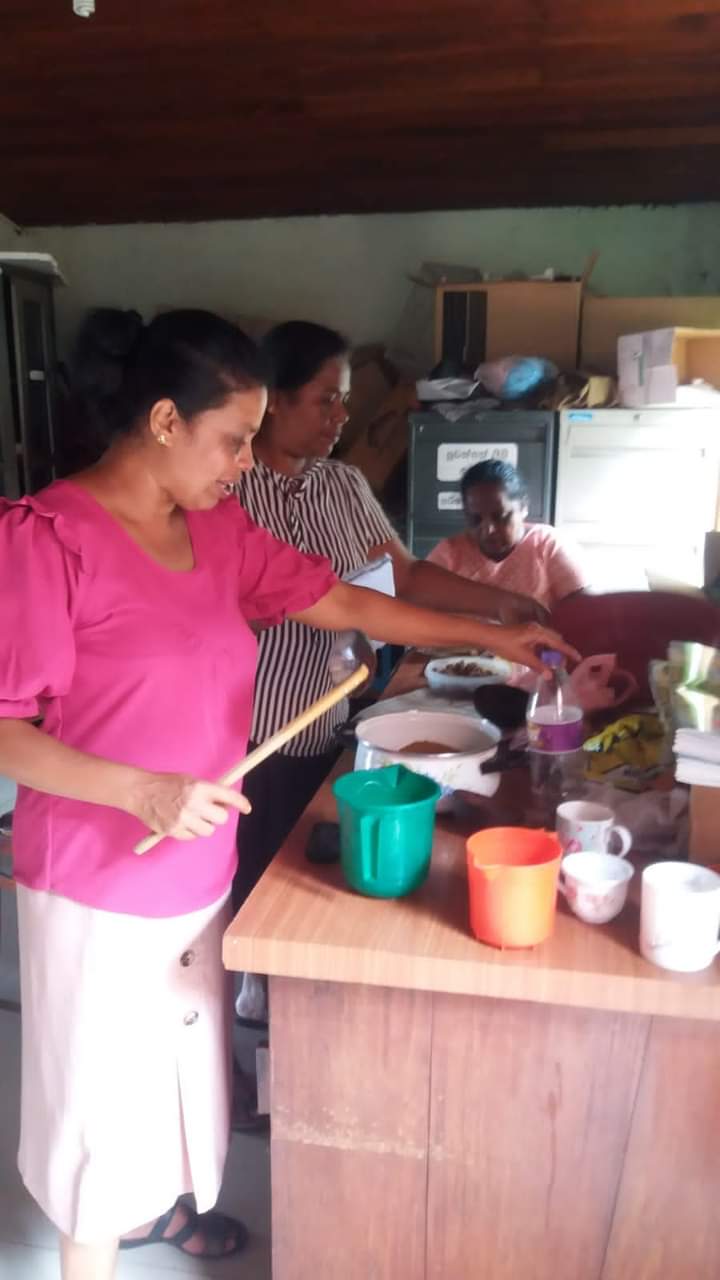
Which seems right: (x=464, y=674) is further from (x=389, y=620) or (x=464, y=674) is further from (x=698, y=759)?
(x=698, y=759)

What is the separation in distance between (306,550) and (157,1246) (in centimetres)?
121

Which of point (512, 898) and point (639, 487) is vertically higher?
point (512, 898)

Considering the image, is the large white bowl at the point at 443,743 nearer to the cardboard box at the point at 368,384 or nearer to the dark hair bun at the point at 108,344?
the dark hair bun at the point at 108,344

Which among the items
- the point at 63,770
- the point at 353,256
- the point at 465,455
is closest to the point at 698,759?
the point at 63,770

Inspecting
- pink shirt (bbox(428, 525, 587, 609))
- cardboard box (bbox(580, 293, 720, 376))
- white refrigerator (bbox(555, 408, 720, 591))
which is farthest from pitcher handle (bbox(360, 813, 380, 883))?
cardboard box (bbox(580, 293, 720, 376))

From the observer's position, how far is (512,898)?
3.10ft

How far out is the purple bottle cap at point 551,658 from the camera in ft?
4.83

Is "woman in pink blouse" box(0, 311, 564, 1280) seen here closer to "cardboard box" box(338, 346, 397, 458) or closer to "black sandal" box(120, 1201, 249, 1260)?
"black sandal" box(120, 1201, 249, 1260)

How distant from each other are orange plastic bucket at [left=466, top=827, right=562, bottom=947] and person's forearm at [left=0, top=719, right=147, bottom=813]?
358mm

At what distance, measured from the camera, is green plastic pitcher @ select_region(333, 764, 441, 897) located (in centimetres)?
103

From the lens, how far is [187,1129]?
1.24m

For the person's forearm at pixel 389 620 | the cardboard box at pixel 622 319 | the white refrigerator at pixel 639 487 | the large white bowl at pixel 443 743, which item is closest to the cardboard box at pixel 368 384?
the cardboard box at pixel 622 319

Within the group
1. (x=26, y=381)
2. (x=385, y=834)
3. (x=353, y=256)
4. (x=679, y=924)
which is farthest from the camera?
(x=353, y=256)

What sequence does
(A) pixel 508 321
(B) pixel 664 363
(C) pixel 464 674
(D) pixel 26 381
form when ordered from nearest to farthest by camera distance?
(C) pixel 464 674, (B) pixel 664 363, (A) pixel 508 321, (D) pixel 26 381
